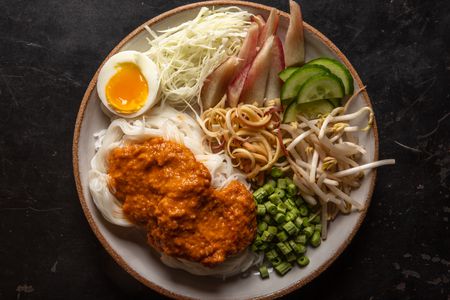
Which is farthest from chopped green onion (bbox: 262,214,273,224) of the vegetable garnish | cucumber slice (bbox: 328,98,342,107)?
cucumber slice (bbox: 328,98,342,107)

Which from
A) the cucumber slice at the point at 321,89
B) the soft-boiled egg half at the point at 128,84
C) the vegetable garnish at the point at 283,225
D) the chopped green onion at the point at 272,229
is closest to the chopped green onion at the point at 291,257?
the vegetable garnish at the point at 283,225

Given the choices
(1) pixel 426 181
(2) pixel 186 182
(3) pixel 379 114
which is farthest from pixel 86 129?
(1) pixel 426 181

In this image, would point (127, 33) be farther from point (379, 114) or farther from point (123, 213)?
point (379, 114)

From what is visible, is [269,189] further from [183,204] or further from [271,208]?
[183,204]

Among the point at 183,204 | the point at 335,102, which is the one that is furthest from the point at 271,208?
the point at 335,102

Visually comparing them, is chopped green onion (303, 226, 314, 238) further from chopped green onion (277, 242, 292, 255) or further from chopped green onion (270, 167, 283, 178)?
chopped green onion (270, 167, 283, 178)

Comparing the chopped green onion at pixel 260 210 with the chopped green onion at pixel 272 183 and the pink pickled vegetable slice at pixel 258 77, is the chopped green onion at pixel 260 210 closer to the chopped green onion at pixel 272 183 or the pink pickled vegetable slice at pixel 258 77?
the chopped green onion at pixel 272 183
